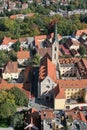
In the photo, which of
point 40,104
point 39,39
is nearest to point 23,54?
point 39,39

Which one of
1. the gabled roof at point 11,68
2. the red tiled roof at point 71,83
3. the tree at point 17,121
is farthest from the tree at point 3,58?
the tree at point 17,121

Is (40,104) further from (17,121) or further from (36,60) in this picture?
(36,60)

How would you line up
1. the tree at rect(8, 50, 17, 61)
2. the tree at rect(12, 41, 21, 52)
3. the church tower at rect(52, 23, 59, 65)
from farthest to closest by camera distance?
1. the tree at rect(12, 41, 21, 52)
2. the tree at rect(8, 50, 17, 61)
3. the church tower at rect(52, 23, 59, 65)

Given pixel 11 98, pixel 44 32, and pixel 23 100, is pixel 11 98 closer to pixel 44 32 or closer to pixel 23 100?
pixel 23 100

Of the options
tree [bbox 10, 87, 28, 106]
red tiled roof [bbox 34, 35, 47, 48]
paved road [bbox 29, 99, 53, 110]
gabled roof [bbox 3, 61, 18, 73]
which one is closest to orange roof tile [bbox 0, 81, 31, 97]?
paved road [bbox 29, 99, 53, 110]

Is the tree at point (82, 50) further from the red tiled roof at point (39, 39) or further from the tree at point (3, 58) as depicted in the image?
the tree at point (3, 58)

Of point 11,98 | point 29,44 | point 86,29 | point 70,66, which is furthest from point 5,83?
point 86,29

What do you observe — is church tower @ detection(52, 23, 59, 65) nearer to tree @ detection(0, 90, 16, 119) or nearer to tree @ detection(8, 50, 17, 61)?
tree @ detection(0, 90, 16, 119)
